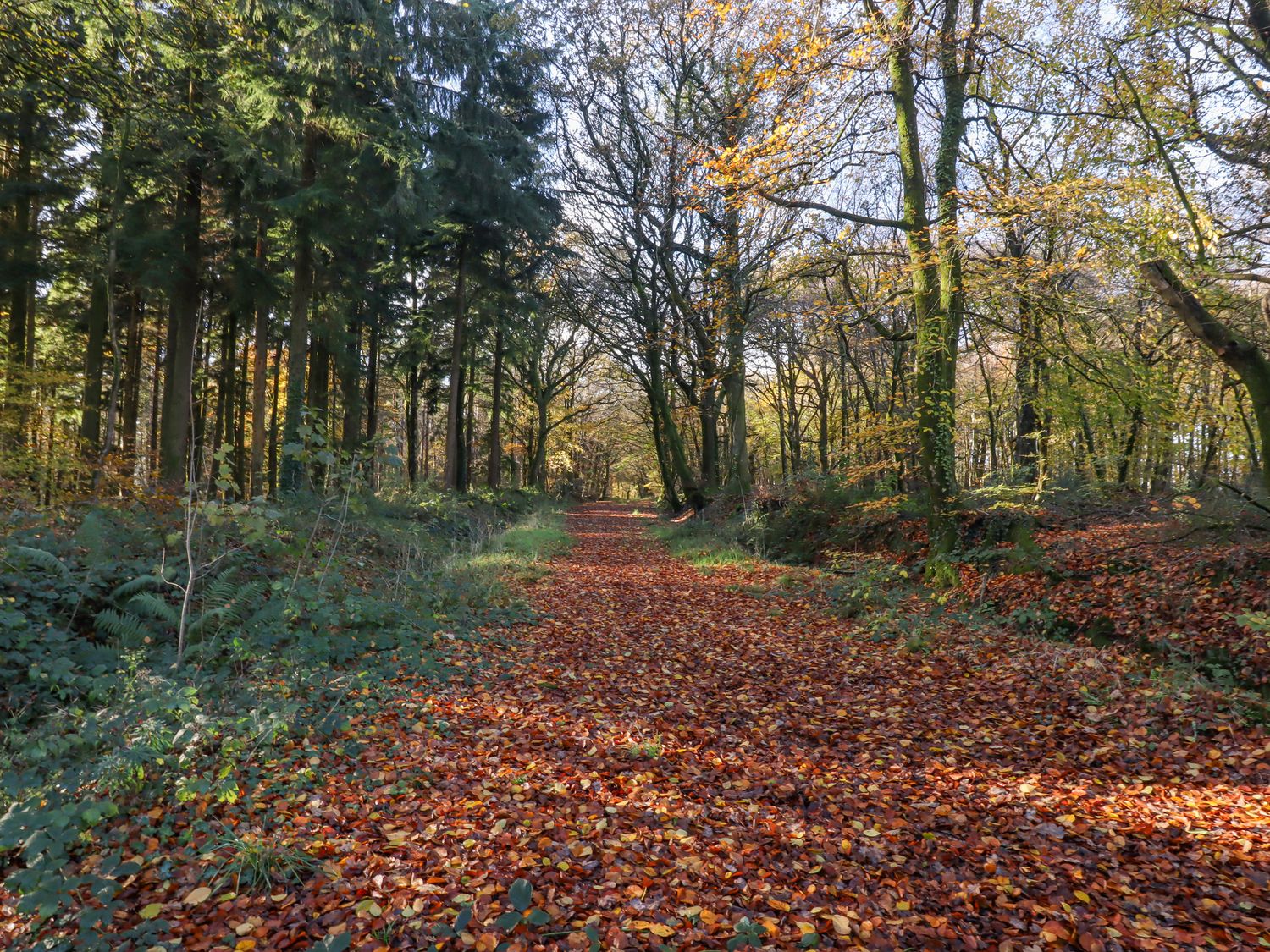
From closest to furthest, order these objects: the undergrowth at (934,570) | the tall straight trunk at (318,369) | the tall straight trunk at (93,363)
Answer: the undergrowth at (934,570) < the tall straight trunk at (93,363) < the tall straight trunk at (318,369)

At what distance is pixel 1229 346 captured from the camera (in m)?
6.08

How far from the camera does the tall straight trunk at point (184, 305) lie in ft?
41.3

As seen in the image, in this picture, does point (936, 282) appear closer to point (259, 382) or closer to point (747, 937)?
point (747, 937)

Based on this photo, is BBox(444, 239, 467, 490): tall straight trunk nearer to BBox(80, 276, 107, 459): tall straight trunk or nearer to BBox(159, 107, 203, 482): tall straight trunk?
BBox(159, 107, 203, 482): tall straight trunk

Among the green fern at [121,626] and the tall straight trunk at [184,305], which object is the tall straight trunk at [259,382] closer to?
the tall straight trunk at [184,305]

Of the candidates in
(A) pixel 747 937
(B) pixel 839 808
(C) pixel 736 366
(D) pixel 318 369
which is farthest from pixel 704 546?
(D) pixel 318 369

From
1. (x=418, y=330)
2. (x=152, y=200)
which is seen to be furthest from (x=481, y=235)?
(x=152, y=200)

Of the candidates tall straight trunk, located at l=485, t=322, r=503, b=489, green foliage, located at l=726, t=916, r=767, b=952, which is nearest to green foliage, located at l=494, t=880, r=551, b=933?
green foliage, located at l=726, t=916, r=767, b=952

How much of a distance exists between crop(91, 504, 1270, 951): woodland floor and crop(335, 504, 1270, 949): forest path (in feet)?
0.05

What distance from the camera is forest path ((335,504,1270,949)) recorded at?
2783 millimetres

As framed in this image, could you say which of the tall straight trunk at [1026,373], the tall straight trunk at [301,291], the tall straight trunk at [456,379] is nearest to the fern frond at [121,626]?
the tall straight trunk at [301,291]

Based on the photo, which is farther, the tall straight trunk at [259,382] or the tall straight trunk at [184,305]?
the tall straight trunk at [259,382]

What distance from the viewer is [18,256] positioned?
1178 cm

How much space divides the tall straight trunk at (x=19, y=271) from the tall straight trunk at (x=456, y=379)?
882 cm
